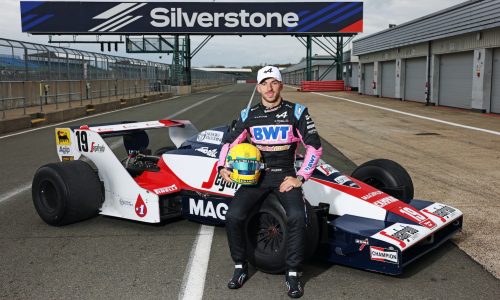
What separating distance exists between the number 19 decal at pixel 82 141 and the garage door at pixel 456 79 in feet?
66.4

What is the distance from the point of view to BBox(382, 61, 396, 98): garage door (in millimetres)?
33781

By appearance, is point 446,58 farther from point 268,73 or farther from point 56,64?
point 268,73

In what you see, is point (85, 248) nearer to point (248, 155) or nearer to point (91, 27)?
point (248, 155)

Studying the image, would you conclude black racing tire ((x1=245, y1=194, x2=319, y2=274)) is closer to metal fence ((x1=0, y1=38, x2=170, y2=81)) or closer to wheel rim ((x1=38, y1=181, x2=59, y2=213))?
wheel rim ((x1=38, y1=181, x2=59, y2=213))

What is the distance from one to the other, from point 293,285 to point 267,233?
19.4 inches

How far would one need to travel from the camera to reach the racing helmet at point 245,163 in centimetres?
353

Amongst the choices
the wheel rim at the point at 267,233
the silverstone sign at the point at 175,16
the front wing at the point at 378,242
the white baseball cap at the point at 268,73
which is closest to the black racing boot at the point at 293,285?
the wheel rim at the point at 267,233

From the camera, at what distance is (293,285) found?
3.42 m

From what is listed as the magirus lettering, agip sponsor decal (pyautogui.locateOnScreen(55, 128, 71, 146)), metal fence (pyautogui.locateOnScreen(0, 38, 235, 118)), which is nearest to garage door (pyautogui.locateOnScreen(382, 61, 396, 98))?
metal fence (pyautogui.locateOnScreen(0, 38, 235, 118))

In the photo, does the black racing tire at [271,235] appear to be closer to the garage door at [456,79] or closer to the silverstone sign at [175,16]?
the garage door at [456,79]

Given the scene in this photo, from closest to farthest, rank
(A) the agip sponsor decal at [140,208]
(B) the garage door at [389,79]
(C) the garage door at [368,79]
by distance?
1. (A) the agip sponsor decal at [140,208]
2. (B) the garage door at [389,79]
3. (C) the garage door at [368,79]

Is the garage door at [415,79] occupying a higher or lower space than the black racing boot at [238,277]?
higher

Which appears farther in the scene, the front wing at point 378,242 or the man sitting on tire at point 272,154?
the man sitting on tire at point 272,154

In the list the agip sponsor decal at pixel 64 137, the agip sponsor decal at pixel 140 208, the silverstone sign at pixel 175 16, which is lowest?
the agip sponsor decal at pixel 140 208
